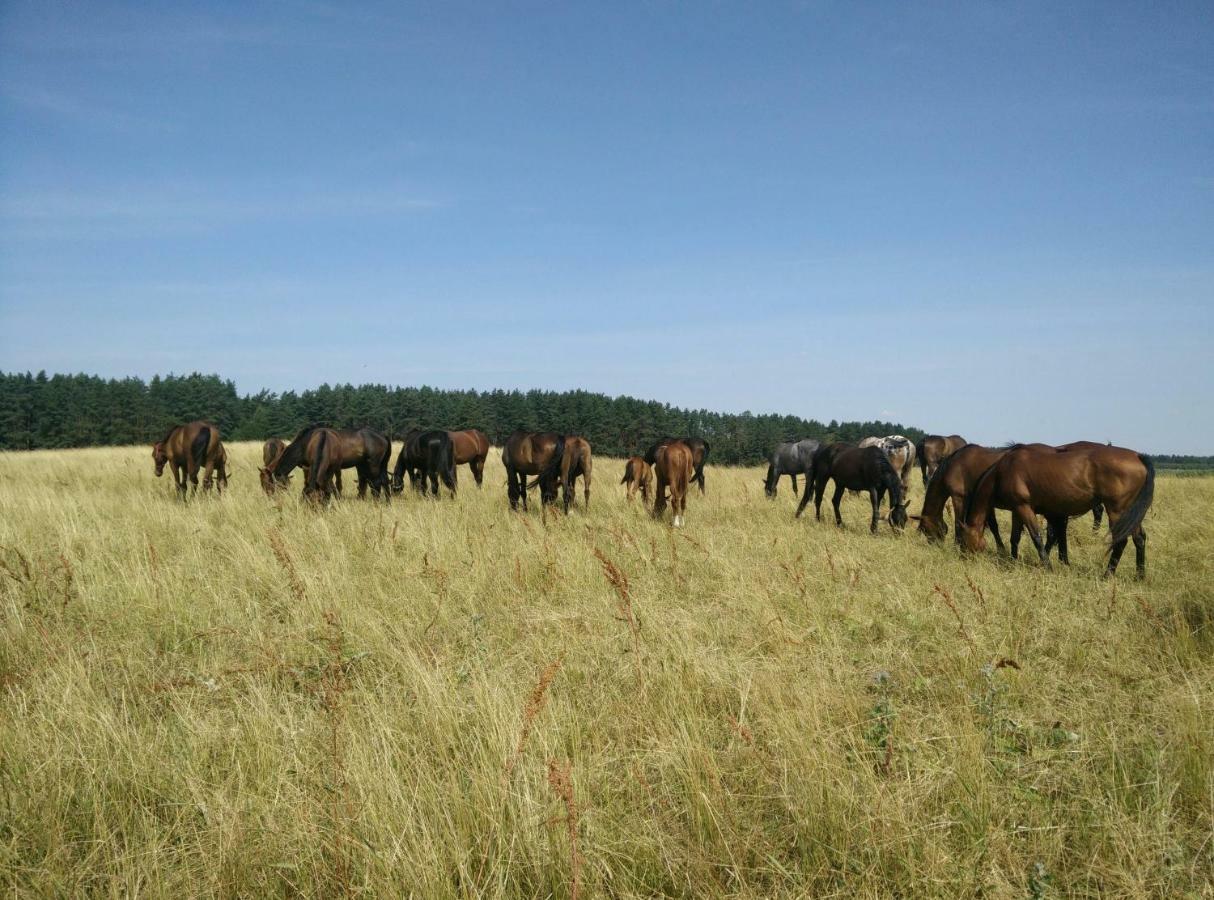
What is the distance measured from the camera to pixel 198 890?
2176 millimetres

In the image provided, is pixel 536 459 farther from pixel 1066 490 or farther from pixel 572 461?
pixel 1066 490

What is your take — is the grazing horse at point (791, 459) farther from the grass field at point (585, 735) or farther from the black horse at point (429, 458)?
the grass field at point (585, 735)

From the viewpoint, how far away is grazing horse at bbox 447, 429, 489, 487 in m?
18.4

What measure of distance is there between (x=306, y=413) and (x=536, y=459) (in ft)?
227

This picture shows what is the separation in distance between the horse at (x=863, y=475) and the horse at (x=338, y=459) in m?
9.17


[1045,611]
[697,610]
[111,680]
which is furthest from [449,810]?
[1045,611]

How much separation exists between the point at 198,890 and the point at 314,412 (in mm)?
78915

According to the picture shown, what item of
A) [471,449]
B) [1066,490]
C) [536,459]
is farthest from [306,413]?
[1066,490]

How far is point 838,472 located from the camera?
12.3 m

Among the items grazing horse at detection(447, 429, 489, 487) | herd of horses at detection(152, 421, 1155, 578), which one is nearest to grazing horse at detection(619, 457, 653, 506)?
herd of horses at detection(152, 421, 1155, 578)

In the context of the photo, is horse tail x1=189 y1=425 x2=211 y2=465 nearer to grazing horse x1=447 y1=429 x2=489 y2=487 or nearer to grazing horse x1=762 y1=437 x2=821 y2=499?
grazing horse x1=447 y1=429 x2=489 y2=487

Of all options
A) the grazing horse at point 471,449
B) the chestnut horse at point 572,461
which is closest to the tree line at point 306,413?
the grazing horse at point 471,449

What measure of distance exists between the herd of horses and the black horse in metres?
0.03

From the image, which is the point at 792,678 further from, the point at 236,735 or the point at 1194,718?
the point at 236,735
